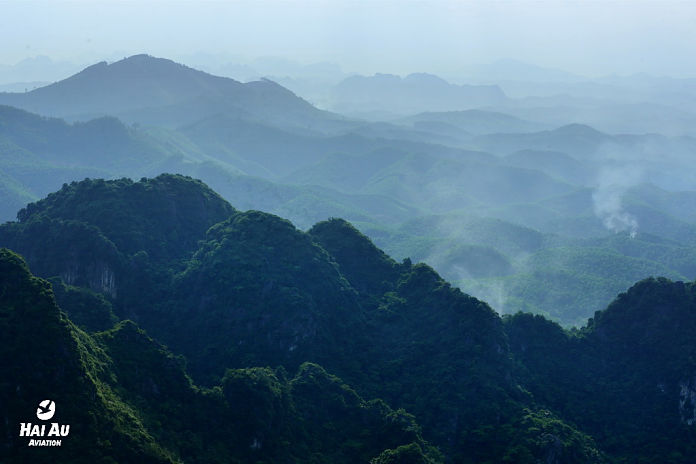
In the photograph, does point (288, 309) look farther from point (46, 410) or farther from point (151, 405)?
point (46, 410)

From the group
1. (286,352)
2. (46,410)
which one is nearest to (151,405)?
(46,410)

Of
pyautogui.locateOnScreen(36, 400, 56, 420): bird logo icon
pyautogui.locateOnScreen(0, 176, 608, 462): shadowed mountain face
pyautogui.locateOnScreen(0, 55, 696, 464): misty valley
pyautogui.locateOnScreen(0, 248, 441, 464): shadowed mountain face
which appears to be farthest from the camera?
pyautogui.locateOnScreen(0, 176, 608, 462): shadowed mountain face

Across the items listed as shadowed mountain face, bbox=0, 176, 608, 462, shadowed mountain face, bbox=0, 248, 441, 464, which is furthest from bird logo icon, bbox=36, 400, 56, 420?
→ shadowed mountain face, bbox=0, 176, 608, 462

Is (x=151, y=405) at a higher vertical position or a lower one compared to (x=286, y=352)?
lower

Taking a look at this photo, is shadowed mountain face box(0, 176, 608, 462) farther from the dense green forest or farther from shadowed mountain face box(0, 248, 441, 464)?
shadowed mountain face box(0, 248, 441, 464)

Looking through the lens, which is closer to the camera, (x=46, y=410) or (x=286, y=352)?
(x=46, y=410)

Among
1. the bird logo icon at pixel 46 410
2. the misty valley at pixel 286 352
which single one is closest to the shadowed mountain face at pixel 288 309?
the misty valley at pixel 286 352
